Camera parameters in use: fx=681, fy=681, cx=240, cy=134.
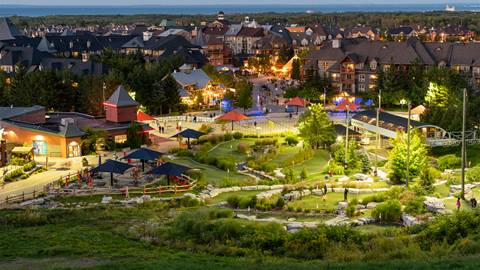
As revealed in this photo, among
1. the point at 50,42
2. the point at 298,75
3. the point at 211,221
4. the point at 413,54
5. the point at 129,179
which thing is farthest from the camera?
the point at 50,42

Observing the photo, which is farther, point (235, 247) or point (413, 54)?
point (413, 54)

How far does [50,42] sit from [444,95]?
65014 millimetres

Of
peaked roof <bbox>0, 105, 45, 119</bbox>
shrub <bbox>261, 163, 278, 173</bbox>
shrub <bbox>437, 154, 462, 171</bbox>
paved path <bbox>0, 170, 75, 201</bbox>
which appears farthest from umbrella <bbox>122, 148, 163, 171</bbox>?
shrub <bbox>437, 154, 462, 171</bbox>

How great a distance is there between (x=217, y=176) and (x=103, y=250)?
17.6m

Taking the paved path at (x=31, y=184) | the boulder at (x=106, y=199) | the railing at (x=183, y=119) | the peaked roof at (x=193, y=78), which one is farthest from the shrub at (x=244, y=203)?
the peaked roof at (x=193, y=78)

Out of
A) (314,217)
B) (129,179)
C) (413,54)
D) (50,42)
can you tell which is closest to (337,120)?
(413,54)

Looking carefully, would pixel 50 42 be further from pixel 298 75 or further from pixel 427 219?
pixel 427 219

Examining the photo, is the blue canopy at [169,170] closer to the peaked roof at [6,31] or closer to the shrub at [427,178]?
the shrub at [427,178]

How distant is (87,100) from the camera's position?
62.4 metres

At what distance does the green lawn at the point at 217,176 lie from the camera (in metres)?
35.6

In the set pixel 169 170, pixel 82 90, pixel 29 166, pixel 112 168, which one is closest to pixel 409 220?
pixel 169 170

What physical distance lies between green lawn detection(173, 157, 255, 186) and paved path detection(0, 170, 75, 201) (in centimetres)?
Result: 719

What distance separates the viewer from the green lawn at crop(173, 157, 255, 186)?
35.6 meters

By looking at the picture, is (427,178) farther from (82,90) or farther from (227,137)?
(82,90)
